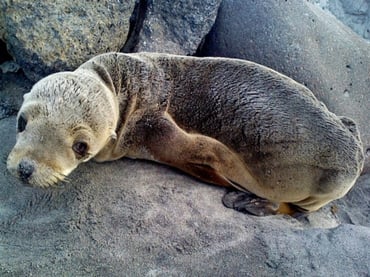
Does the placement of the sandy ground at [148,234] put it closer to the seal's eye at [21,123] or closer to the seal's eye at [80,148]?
the seal's eye at [80,148]

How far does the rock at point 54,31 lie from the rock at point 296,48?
1011 mm

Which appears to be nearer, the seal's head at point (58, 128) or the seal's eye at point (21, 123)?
the seal's head at point (58, 128)

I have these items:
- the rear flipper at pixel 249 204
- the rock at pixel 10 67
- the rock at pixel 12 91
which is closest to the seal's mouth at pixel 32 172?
the rear flipper at pixel 249 204

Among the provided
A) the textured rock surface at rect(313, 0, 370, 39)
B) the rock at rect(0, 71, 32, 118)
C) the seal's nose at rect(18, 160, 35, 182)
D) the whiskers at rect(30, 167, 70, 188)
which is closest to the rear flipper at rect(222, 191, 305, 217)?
the whiskers at rect(30, 167, 70, 188)

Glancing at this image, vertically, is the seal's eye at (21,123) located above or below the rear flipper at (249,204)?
above

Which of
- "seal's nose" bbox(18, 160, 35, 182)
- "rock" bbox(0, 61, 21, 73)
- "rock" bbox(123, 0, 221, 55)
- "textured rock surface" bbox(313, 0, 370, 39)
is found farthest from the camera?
"textured rock surface" bbox(313, 0, 370, 39)

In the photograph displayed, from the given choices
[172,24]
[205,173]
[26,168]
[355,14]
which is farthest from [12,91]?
[355,14]

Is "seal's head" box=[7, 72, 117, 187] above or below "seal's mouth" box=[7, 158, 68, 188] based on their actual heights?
above

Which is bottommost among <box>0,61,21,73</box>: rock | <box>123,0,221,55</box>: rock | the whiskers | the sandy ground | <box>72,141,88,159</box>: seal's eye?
<box>0,61,21,73</box>: rock

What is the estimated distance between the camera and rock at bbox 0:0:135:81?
358cm

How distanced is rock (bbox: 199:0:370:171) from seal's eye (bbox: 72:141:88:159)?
1.90 m

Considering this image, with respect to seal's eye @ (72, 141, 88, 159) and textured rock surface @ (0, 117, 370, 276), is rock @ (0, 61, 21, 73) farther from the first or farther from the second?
seal's eye @ (72, 141, 88, 159)

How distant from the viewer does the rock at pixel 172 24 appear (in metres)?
4.15

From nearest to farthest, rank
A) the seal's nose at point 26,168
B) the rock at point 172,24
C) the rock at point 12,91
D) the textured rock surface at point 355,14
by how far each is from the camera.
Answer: the seal's nose at point 26,168 < the rock at point 12,91 < the rock at point 172,24 < the textured rock surface at point 355,14
